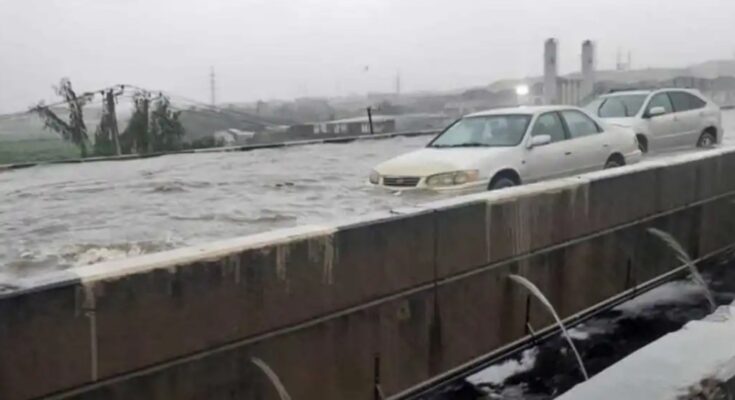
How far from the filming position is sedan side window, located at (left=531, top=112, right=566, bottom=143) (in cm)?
1253

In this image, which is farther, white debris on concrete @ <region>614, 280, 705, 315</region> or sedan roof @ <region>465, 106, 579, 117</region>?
sedan roof @ <region>465, 106, 579, 117</region>

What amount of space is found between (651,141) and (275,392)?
13956 millimetres

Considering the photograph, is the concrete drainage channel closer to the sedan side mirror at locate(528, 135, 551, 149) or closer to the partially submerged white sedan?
the partially submerged white sedan

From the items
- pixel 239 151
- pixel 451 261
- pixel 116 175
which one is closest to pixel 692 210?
pixel 451 261

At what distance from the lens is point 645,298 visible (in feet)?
32.0

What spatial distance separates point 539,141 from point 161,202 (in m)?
5.82

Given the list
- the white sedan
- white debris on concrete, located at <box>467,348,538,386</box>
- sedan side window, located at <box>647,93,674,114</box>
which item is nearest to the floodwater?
white debris on concrete, located at <box>467,348,538,386</box>

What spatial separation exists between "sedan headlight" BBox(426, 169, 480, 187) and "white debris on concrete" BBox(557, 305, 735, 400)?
7.47 meters

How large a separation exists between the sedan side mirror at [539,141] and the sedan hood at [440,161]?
370 millimetres

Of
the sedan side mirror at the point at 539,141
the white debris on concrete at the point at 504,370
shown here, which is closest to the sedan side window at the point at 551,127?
the sedan side mirror at the point at 539,141

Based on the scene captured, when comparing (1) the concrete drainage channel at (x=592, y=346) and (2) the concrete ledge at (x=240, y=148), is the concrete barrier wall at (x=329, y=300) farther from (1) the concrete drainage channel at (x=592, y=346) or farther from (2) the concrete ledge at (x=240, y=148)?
(2) the concrete ledge at (x=240, y=148)

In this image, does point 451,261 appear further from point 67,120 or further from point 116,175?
point 67,120

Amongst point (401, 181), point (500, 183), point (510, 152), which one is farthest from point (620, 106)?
point (401, 181)

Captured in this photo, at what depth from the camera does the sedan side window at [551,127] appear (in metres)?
12.5
